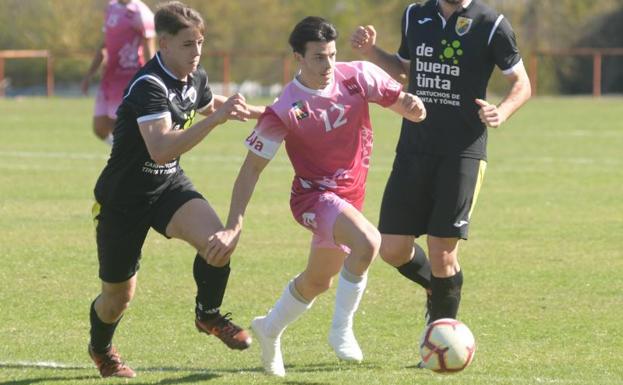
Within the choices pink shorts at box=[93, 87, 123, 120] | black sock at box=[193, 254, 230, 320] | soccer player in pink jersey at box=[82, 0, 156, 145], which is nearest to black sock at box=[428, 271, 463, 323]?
black sock at box=[193, 254, 230, 320]

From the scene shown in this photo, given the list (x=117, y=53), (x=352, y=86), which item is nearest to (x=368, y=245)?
(x=352, y=86)

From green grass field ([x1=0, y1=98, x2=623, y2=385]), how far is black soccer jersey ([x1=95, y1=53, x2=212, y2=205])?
102 cm

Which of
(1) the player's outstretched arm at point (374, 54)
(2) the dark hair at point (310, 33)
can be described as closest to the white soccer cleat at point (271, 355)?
(2) the dark hair at point (310, 33)

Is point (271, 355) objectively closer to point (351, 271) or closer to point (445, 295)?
point (351, 271)

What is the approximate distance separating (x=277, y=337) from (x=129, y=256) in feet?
3.03

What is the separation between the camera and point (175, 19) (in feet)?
21.6

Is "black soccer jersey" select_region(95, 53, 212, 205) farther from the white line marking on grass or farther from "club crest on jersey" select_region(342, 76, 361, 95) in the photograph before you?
the white line marking on grass

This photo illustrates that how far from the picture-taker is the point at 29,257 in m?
10.8

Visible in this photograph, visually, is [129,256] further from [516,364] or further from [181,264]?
[181,264]

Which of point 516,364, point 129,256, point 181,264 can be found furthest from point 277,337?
point 181,264

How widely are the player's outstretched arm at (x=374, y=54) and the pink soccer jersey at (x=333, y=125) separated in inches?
28.3

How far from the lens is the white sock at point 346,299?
7156mm

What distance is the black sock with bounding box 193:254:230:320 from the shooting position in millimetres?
6922

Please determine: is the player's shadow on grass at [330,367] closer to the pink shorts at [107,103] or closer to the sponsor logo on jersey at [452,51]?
the sponsor logo on jersey at [452,51]
